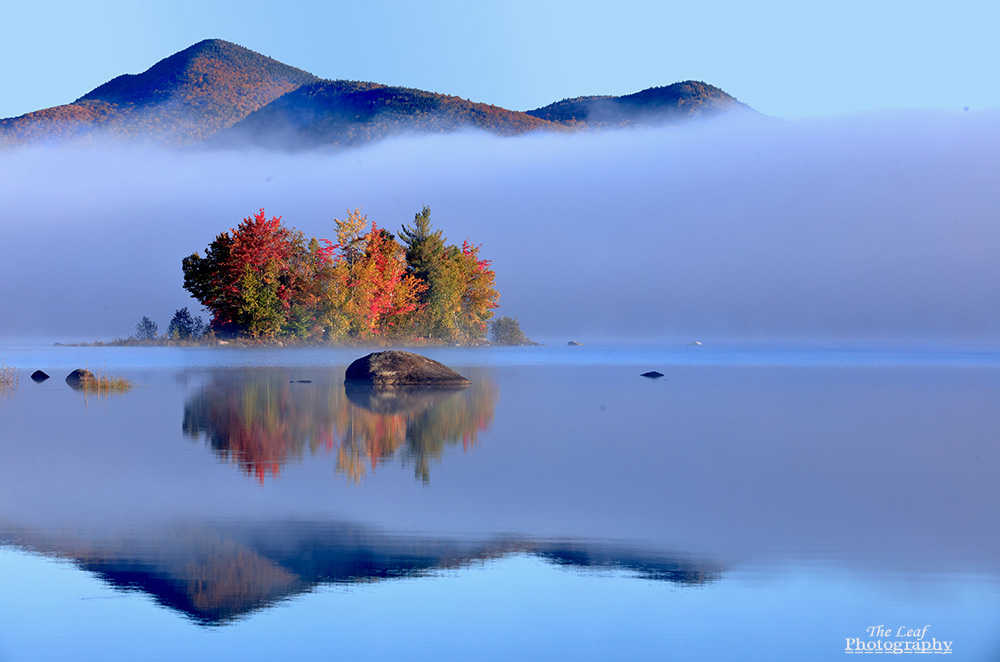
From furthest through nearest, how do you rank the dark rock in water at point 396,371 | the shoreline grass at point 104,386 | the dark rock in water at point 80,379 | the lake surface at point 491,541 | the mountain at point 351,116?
the mountain at point 351,116, the dark rock in water at point 396,371, the dark rock in water at point 80,379, the shoreline grass at point 104,386, the lake surface at point 491,541

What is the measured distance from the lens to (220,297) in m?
57.4

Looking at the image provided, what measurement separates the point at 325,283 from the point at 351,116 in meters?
63.0

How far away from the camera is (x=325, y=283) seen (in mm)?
57594

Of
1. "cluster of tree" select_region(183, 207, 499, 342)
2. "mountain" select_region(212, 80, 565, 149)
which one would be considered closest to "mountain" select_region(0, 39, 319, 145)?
"mountain" select_region(212, 80, 565, 149)

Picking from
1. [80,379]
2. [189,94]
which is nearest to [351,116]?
[189,94]

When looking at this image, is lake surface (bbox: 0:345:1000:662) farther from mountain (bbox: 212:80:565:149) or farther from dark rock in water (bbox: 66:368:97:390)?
mountain (bbox: 212:80:565:149)

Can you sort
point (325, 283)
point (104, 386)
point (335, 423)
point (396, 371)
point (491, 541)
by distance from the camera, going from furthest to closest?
point (325, 283)
point (396, 371)
point (104, 386)
point (335, 423)
point (491, 541)

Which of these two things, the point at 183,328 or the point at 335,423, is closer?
the point at 335,423

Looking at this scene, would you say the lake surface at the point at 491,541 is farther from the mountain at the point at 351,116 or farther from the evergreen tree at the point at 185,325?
the mountain at the point at 351,116

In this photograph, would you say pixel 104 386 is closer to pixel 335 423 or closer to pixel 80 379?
pixel 80 379

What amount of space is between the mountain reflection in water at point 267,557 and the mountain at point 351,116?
102 metres

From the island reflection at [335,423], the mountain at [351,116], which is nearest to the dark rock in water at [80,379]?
the island reflection at [335,423]

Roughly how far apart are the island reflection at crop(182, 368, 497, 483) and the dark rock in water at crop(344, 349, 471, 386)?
1.76 feet

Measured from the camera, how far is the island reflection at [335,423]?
38.9ft
